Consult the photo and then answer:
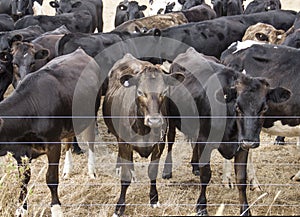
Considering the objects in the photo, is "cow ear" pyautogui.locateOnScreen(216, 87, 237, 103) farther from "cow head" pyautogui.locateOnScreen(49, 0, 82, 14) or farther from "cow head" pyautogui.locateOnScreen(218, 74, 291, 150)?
"cow head" pyautogui.locateOnScreen(49, 0, 82, 14)

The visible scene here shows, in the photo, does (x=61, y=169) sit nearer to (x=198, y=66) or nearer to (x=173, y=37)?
(x=198, y=66)

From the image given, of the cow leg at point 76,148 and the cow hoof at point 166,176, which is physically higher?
the cow hoof at point 166,176

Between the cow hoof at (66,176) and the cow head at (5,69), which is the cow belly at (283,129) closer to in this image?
the cow hoof at (66,176)

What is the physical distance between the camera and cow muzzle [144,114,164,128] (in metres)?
4.88

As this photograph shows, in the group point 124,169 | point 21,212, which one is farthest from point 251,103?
point 21,212

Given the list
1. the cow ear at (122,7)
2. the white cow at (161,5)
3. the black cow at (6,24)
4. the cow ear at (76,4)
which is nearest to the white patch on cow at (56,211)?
the black cow at (6,24)

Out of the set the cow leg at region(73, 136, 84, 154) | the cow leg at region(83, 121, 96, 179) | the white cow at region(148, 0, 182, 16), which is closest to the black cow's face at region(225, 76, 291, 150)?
the cow leg at region(83, 121, 96, 179)

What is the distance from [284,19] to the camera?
1105 centimetres

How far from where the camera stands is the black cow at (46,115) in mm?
5062

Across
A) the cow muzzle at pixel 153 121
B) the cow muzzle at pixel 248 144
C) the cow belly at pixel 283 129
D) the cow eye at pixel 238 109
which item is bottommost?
the cow belly at pixel 283 129

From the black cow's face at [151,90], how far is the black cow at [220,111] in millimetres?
402

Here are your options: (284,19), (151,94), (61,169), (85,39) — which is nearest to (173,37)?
(85,39)

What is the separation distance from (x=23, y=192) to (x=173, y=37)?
5.56 m

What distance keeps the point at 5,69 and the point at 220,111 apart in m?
3.78
